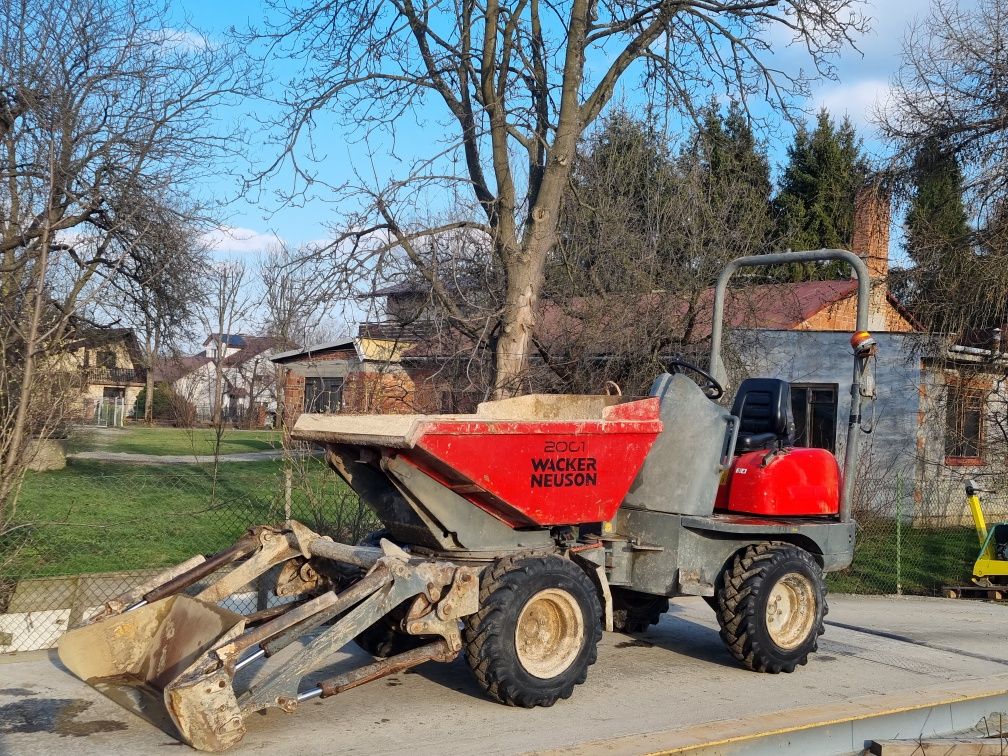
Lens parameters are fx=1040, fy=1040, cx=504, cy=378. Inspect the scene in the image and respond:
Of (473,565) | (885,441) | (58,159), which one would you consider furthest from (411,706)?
(885,441)

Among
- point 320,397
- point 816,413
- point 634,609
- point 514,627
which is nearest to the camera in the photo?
point 514,627

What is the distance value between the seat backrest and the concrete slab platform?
64.9 inches

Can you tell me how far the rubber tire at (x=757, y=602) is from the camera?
672cm

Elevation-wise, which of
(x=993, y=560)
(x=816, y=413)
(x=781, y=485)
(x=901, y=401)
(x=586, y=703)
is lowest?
(x=586, y=703)

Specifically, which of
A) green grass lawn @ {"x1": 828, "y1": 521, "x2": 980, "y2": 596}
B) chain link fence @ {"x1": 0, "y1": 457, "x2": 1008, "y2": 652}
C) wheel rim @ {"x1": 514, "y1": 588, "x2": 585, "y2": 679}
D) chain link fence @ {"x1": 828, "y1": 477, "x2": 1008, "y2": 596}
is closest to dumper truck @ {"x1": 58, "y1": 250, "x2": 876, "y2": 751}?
wheel rim @ {"x1": 514, "y1": 588, "x2": 585, "y2": 679}

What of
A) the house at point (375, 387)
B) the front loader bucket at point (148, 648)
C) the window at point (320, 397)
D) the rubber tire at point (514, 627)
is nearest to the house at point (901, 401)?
the house at point (375, 387)

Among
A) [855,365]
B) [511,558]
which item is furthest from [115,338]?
[855,365]

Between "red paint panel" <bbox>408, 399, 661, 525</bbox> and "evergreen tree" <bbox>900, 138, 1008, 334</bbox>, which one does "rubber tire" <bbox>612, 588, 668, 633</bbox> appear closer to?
"red paint panel" <bbox>408, 399, 661, 525</bbox>

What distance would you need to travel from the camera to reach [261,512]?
11953 mm

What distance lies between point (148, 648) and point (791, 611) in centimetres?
415

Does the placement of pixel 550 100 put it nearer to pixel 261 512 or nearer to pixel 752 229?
pixel 752 229

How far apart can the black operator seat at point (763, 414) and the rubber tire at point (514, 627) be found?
212 cm

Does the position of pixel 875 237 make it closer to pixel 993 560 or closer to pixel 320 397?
pixel 993 560

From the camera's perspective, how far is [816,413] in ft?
61.2
